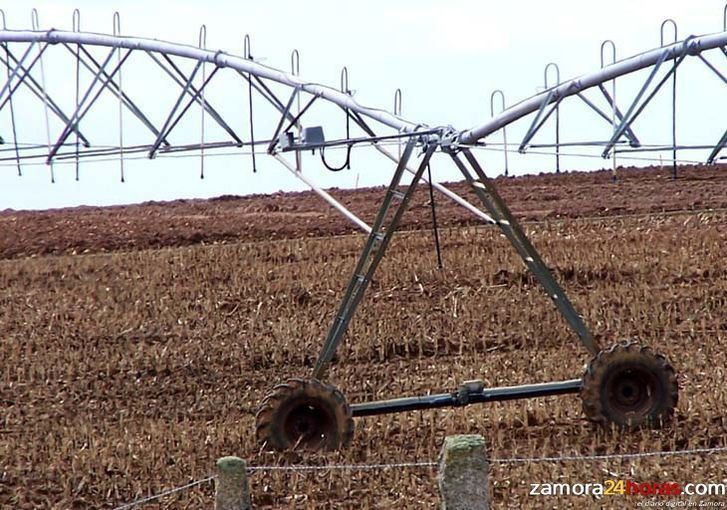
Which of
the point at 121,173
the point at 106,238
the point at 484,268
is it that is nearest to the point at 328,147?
the point at 121,173

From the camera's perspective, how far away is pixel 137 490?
34.1ft

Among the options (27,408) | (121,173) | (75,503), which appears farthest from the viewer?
(121,173)

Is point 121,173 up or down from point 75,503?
→ up

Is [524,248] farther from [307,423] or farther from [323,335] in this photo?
[323,335]

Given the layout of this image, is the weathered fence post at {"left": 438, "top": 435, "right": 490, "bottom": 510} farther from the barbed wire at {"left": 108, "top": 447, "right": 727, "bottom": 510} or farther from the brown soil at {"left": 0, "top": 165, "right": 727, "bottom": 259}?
the brown soil at {"left": 0, "top": 165, "right": 727, "bottom": 259}

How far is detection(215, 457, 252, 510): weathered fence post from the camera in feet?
25.7

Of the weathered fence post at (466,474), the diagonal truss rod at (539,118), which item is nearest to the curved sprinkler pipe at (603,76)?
the diagonal truss rod at (539,118)

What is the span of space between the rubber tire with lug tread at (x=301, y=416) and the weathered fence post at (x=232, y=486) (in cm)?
350

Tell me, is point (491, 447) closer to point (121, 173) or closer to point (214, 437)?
point (214, 437)

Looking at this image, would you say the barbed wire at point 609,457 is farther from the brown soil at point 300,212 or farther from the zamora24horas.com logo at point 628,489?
the brown soil at point 300,212

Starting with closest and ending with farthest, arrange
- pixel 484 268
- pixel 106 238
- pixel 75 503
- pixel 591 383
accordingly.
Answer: pixel 75 503 < pixel 591 383 < pixel 484 268 < pixel 106 238

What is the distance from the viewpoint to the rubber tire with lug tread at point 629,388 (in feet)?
37.7

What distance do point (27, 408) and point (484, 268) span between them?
602cm

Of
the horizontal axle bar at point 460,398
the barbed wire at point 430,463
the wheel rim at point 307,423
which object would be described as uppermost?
the horizontal axle bar at point 460,398
